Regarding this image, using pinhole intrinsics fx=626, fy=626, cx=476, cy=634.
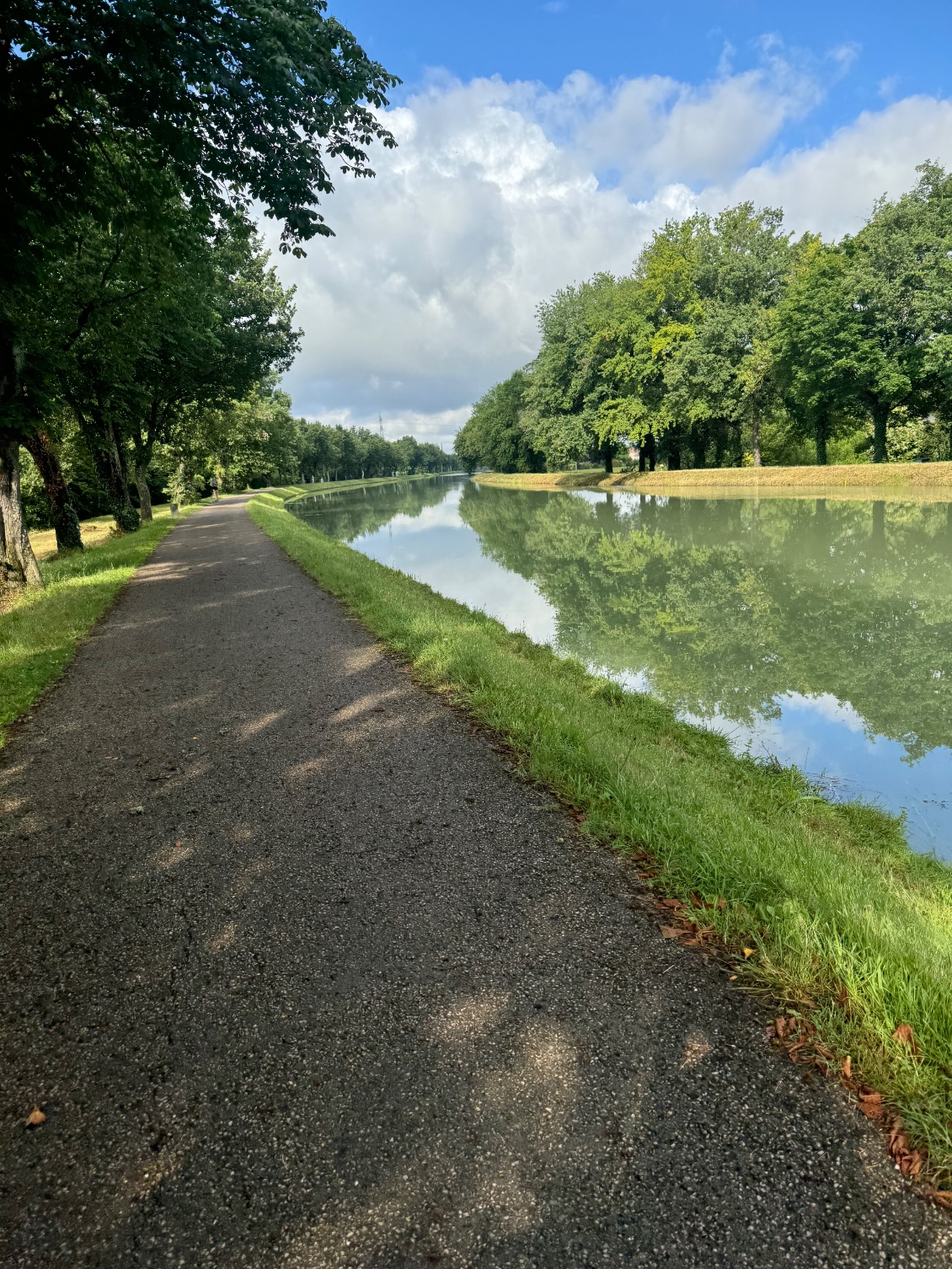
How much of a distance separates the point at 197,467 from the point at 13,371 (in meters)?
41.7

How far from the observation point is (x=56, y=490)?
668 inches

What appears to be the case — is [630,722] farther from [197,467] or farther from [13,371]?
[197,467]

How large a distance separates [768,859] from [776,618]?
8.26 meters

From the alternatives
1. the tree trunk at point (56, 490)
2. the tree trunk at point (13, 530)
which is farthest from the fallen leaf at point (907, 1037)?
the tree trunk at point (56, 490)

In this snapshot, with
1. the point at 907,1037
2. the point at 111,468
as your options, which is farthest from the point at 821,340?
the point at 907,1037

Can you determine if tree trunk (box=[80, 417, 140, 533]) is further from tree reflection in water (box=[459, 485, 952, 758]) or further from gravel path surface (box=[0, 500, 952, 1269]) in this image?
gravel path surface (box=[0, 500, 952, 1269])

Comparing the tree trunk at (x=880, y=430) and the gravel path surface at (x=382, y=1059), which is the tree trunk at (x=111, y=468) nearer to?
the gravel path surface at (x=382, y=1059)

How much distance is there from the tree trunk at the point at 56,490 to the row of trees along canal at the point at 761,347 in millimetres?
36942

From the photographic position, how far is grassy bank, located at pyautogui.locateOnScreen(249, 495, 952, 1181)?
2293 mm

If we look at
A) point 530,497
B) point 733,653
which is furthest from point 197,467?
point 733,653

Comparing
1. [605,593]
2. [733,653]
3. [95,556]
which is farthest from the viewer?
[95,556]

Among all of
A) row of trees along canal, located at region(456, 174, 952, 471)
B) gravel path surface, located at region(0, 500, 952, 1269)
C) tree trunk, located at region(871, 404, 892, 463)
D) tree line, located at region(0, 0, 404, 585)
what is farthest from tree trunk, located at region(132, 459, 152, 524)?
tree trunk, located at region(871, 404, 892, 463)

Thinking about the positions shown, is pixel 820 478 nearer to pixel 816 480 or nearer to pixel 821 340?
pixel 816 480

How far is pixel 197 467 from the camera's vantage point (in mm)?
49688
